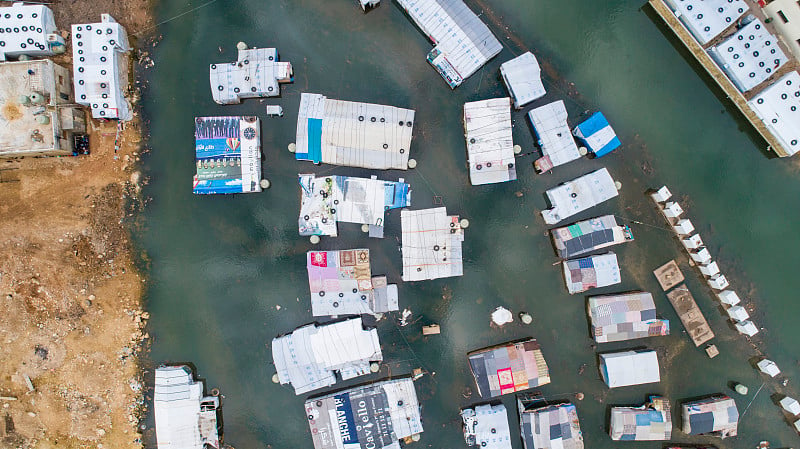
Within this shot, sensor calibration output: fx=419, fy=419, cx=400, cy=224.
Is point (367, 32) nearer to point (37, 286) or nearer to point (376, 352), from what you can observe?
point (376, 352)

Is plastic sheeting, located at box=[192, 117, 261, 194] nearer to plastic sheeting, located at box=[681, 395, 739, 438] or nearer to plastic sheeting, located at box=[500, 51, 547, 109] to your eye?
plastic sheeting, located at box=[500, 51, 547, 109]

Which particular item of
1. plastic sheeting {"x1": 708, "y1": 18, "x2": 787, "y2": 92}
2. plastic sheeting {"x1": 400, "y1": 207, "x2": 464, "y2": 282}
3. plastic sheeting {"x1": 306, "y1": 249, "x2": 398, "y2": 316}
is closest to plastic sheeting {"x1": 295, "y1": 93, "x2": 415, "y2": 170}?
plastic sheeting {"x1": 400, "y1": 207, "x2": 464, "y2": 282}

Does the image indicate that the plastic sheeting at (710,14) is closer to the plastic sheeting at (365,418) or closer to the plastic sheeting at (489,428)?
the plastic sheeting at (489,428)

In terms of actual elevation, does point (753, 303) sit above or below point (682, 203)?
below

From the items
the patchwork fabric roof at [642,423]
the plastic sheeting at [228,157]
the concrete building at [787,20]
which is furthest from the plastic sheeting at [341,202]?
the concrete building at [787,20]

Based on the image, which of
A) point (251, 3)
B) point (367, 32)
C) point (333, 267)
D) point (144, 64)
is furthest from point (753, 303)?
point (144, 64)

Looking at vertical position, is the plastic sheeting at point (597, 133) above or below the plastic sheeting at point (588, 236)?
above
